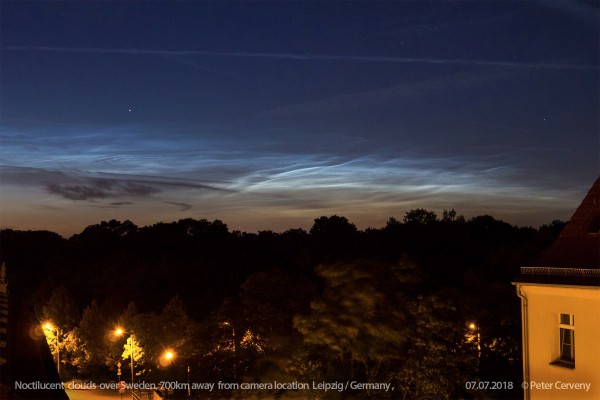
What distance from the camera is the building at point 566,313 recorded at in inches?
425

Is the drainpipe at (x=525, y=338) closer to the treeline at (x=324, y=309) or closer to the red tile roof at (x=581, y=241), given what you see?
the red tile roof at (x=581, y=241)

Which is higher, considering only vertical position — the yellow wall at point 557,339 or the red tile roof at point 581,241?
the red tile roof at point 581,241

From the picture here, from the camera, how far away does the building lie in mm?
10805

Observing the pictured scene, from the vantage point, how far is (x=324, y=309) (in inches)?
746

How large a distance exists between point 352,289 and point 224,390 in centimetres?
711

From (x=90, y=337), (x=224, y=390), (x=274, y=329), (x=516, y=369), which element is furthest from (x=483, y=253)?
(x=90, y=337)

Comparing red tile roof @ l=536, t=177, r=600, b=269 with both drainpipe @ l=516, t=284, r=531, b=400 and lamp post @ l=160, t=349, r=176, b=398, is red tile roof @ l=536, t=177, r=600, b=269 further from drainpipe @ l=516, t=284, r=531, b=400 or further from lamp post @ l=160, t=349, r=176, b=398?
lamp post @ l=160, t=349, r=176, b=398

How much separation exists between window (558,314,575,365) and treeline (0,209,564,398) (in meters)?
6.12

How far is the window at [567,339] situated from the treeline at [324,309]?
20.1ft

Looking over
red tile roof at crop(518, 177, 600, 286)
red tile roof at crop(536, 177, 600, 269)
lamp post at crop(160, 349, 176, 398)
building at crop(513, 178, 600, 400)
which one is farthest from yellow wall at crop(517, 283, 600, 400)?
lamp post at crop(160, 349, 176, 398)

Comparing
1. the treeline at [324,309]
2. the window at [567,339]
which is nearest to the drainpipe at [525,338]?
the window at [567,339]

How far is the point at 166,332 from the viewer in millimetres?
27906

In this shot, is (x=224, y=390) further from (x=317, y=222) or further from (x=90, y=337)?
(x=317, y=222)

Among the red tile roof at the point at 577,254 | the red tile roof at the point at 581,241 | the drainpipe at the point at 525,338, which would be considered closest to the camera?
the red tile roof at the point at 577,254
